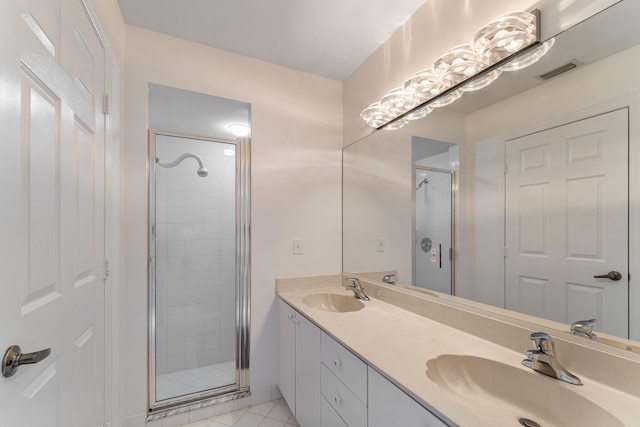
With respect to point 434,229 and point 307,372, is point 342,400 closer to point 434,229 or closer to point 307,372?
point 307,372

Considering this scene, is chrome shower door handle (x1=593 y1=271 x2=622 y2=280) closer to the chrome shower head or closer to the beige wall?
the chrome shower head

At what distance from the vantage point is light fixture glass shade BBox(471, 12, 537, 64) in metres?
1.04

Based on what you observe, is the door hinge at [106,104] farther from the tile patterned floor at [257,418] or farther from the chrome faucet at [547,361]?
the chrome faucet at [547,361]

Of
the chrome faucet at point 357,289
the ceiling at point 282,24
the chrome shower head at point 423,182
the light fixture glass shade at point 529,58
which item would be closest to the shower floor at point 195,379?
the chrome faucet at point 357,289

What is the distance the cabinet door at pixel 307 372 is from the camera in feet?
4.57

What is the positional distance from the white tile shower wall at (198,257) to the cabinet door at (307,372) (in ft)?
2.08

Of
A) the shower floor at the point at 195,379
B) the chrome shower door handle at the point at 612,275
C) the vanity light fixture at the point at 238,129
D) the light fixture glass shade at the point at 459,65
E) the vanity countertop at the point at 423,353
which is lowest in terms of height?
the shower floor at the point at 195,379

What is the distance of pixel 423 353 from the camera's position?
3.42 feet

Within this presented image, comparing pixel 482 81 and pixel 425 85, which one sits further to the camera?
pixel 425 85

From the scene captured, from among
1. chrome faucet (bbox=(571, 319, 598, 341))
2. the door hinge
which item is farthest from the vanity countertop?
the door hinge

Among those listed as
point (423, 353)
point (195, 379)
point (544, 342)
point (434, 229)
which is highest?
point (434, 229)

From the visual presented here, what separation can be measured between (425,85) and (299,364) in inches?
66.8

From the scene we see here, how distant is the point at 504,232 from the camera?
1166mm

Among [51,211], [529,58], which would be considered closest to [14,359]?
[51,211]
